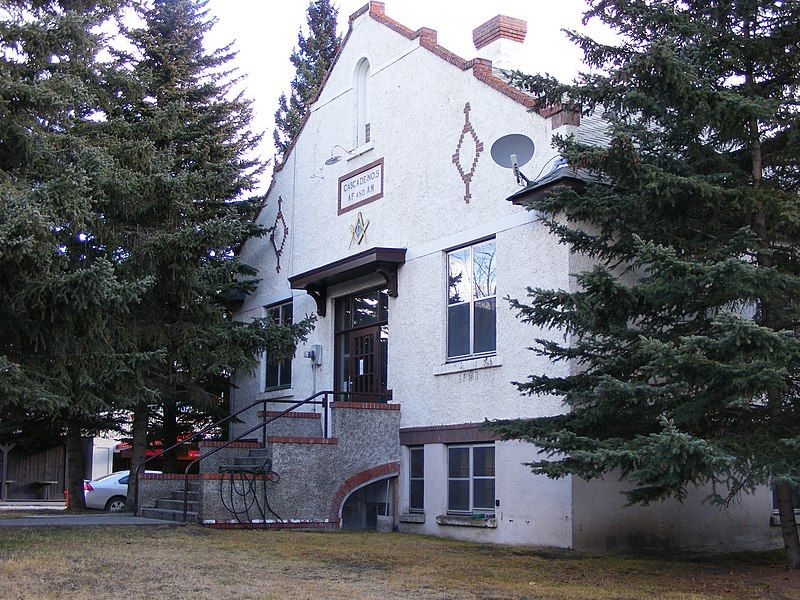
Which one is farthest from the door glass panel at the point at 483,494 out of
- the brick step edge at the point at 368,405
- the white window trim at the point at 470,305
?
the brick step edge at the point at 368,405

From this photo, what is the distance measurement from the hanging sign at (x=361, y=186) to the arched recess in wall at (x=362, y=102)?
63 cm

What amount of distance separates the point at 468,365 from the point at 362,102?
6.45m

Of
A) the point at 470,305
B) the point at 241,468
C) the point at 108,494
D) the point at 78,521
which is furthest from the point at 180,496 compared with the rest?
the point at 108,494

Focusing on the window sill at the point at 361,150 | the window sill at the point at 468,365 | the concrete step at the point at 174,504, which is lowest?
the concrete step at the point at 174,504

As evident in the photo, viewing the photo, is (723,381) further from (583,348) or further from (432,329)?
(432,329)

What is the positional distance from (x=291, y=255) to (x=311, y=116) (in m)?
2.95

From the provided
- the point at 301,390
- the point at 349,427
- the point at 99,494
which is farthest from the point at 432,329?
the point at 99,494

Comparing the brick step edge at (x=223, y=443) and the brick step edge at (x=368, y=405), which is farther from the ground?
the brick step edge at (x=368, y=405)

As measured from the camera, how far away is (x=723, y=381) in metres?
9.27

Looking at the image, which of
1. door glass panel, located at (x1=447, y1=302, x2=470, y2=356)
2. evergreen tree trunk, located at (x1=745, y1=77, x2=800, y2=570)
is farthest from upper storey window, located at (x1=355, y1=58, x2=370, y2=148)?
evergreen tree trunk, located at (x1=745, y1=77, x2=800, y2=570)

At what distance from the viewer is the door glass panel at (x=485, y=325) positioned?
15273 millimetres

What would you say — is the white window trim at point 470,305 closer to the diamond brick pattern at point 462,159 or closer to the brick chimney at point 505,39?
the diamond brick pattern at point 462,159

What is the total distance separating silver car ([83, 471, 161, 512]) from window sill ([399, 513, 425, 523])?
967cm

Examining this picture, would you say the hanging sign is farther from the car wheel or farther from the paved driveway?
the car wheel
